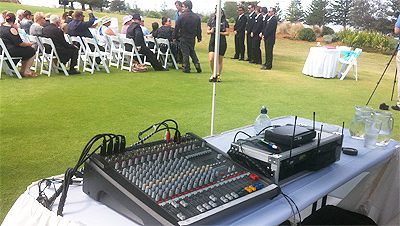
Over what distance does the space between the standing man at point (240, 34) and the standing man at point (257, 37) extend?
0.53m

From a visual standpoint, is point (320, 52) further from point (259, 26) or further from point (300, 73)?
point (259, 26)

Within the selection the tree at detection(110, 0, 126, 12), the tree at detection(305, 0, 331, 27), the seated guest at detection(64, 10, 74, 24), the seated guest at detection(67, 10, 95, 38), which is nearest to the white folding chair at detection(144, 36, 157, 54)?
the seated guest at detection(67, 10, 95, 38)

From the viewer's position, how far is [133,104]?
15.4ft

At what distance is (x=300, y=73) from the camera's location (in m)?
8.20

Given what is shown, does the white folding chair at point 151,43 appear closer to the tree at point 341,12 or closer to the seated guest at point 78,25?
the seated guest at point 78,25

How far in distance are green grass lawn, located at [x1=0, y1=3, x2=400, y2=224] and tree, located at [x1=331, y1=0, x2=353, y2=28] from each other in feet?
3.39

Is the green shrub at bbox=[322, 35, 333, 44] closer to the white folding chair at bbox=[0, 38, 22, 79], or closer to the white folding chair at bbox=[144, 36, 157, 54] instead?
the white folding chair at bbox=[144, 36, 157, 54]

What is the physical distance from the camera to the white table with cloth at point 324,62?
25.2 feet

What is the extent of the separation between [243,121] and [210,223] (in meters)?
3.32

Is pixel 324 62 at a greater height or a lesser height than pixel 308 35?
lesser

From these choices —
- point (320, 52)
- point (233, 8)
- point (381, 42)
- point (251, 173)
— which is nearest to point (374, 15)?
point (381, 42)

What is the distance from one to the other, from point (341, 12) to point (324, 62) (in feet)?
4.34

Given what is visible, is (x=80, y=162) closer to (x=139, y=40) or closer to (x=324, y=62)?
(x=139, y=40)

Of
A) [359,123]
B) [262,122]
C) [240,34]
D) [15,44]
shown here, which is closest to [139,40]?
[15,44]
